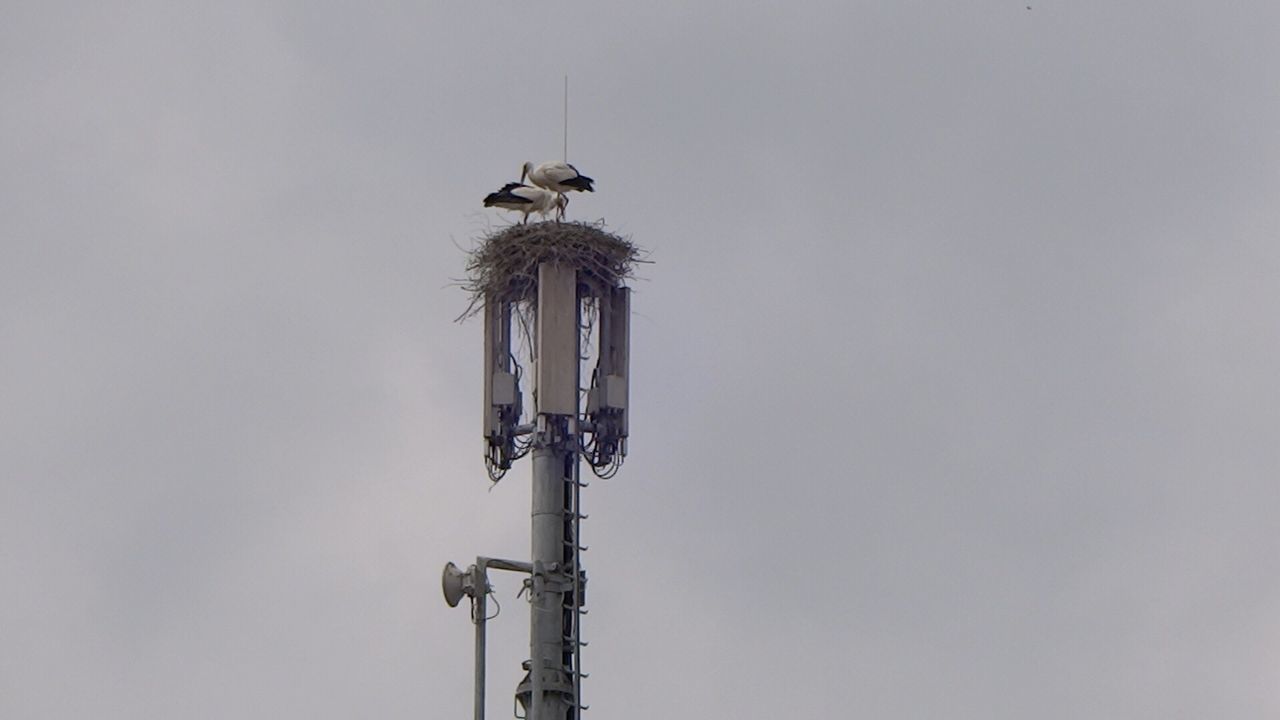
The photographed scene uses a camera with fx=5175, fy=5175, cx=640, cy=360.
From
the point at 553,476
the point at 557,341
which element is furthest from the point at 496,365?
the point at 553,476

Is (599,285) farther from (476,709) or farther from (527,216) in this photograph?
(476,709)

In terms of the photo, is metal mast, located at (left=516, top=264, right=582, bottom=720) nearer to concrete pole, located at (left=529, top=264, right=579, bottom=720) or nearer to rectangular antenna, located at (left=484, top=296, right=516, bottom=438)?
concrete pole, located at (left=529, top=264, right=579, bottom=720)

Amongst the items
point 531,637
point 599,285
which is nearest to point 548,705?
point 531,637

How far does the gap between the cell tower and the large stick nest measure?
0.02 metres

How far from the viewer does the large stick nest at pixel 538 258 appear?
83625 mm

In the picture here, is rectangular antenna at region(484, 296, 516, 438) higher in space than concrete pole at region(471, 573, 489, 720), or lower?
higher

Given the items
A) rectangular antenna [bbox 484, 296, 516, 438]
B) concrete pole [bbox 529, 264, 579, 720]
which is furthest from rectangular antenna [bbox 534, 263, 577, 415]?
rectangular antenna [bbox 484, 296, 516, 438]

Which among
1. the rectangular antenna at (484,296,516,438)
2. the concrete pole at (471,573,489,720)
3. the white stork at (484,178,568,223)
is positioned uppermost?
the white stork at (484,178,568,223)

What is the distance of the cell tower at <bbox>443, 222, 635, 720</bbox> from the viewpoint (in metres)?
82.1

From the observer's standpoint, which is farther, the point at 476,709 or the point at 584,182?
the point at 584,182

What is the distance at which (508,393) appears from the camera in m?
83.6

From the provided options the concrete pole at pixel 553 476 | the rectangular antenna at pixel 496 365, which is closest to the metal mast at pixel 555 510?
the concrete pole at pixel 553 476

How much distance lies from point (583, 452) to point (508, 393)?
1573mm

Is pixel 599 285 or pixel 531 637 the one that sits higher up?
pixel 599 285
